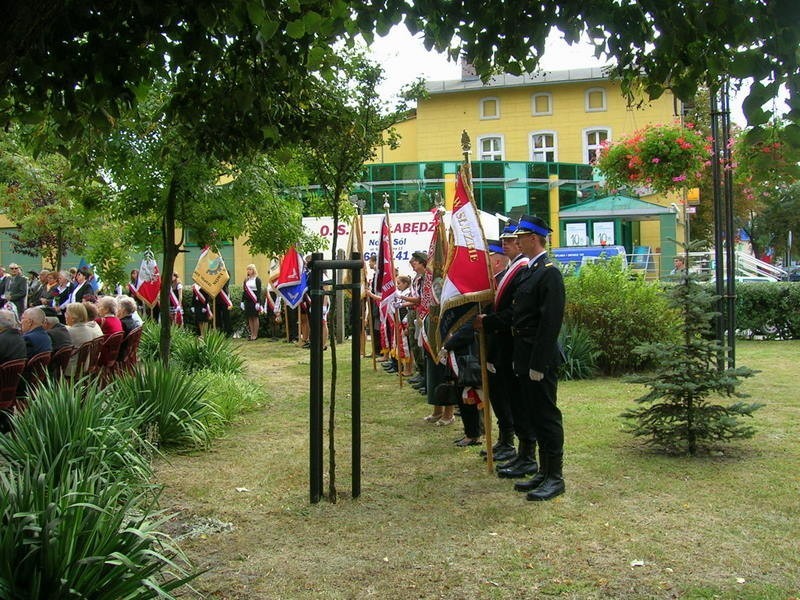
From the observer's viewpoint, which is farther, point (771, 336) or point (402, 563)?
point (771, 336)

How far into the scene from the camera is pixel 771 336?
56.7ft

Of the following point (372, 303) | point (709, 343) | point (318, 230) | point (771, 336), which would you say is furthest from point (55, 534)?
point (771, 336)

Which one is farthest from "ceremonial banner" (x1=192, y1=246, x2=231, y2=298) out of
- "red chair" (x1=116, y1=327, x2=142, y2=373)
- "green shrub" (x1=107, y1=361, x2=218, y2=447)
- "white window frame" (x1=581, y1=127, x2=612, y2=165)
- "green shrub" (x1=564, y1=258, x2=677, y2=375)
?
"white window frame" (x1=581, y1=127, x2=612, y2=165)

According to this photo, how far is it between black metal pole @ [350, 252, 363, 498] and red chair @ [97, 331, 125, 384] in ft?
12.7

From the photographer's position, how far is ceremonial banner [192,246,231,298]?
18062 mm

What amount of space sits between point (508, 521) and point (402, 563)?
103cm

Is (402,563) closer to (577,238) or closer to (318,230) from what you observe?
(318,230)

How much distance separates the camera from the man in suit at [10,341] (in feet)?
22.6

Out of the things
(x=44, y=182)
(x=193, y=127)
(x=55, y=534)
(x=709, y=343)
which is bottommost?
(x=55, y=534)

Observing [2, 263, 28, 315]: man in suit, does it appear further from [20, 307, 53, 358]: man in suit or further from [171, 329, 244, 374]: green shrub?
[20, 307, 53, 358]: man in suit

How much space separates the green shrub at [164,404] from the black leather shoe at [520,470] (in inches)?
118

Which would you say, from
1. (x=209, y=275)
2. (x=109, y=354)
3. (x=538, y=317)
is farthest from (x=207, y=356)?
(x=538, y=317)

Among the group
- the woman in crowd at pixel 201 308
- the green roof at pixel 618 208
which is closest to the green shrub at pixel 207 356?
the woman in crowd at pixel 201 308

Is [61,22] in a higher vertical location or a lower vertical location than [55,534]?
higher
